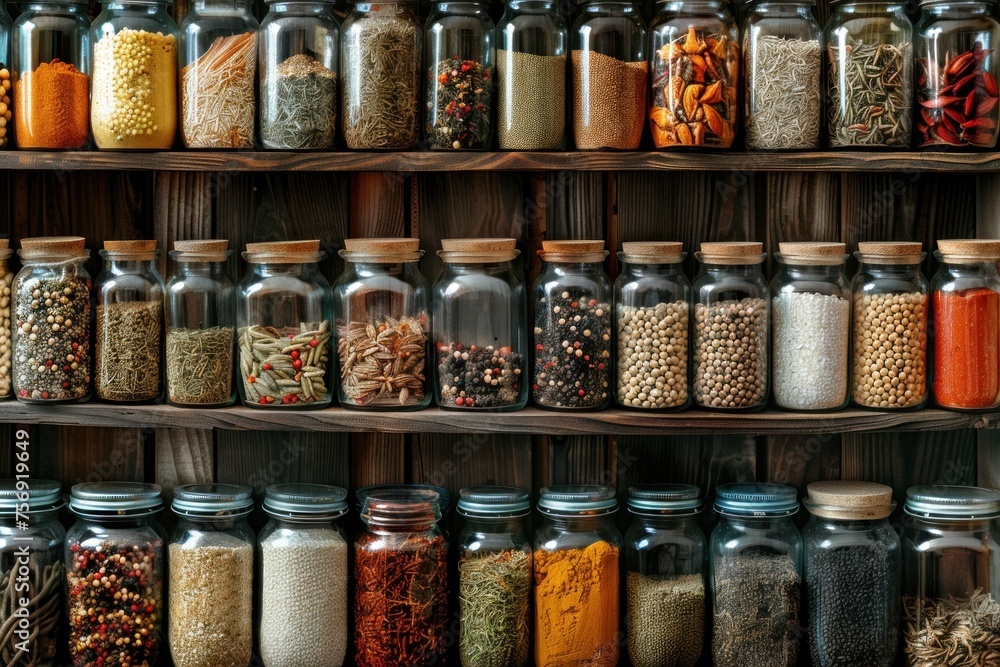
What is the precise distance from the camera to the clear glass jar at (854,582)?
5.91 feet

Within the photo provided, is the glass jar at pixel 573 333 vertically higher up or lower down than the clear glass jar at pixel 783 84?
lower down

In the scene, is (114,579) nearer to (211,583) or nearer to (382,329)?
(211,583)

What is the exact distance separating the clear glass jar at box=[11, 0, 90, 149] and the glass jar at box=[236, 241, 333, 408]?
0.36 m

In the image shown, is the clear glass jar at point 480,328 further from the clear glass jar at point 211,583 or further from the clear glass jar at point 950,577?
the clear glass jar at point 950,577

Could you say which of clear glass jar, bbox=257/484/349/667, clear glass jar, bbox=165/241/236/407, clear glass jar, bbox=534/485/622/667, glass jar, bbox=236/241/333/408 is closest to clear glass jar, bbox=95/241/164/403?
clear glass jar, bbox=165/241/236/407

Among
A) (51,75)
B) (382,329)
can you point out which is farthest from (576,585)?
(51,75)

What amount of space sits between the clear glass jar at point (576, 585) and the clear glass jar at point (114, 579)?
0.66 metres

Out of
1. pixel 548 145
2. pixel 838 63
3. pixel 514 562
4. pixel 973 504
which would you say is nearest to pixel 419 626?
pixel 514 562

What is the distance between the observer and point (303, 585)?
6.02ft

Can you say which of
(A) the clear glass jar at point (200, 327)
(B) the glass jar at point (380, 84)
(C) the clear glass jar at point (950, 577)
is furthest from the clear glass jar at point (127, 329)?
(C) the clear glass jar at point (950, 577)

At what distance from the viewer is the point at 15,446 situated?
206 cm

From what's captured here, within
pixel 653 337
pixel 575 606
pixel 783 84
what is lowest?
pixel 575 606

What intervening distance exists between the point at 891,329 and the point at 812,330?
0.13 m

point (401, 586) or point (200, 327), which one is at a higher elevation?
point (200, 327)
